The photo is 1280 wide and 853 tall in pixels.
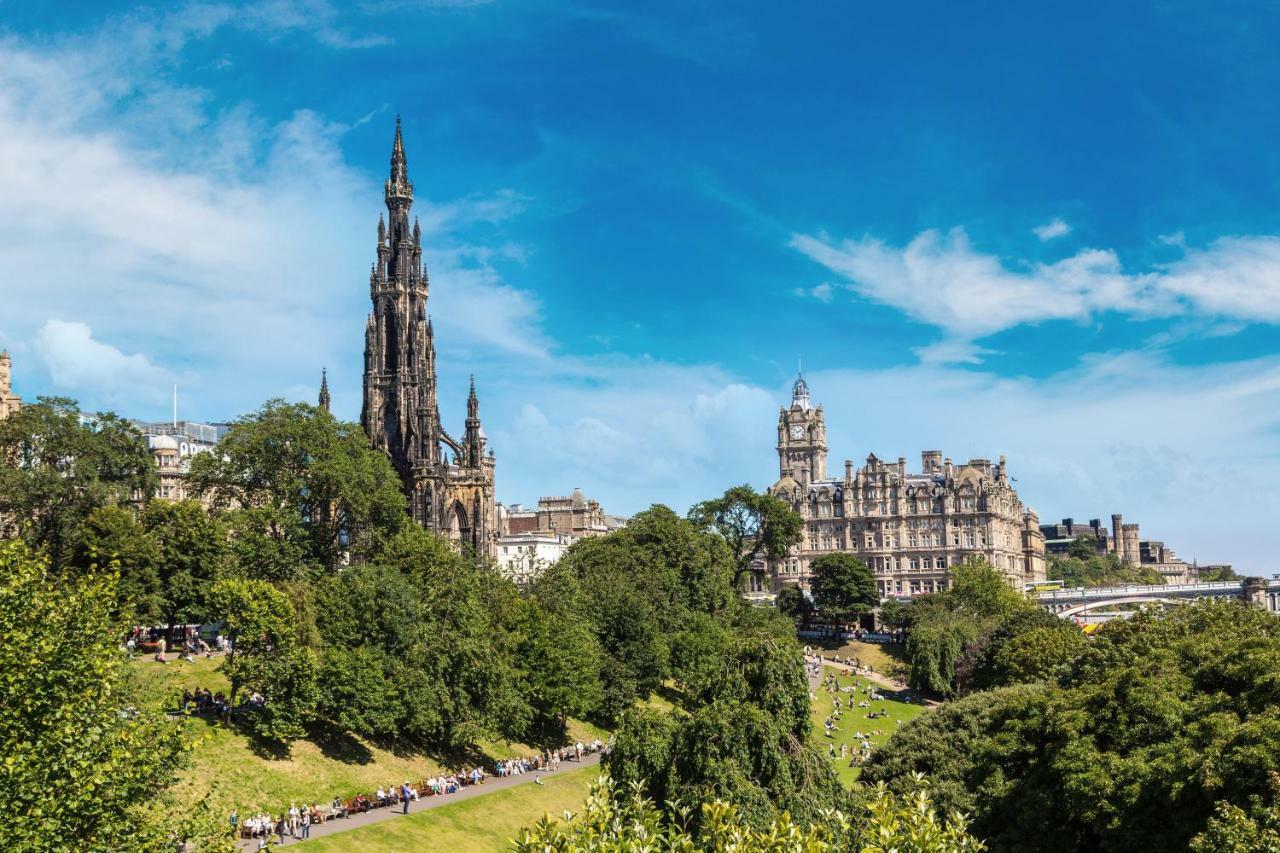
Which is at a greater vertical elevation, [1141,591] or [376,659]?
[376,659]

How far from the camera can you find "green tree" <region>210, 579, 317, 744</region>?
5944cm

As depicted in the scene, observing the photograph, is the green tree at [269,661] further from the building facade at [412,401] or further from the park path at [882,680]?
the park path at [882,680]

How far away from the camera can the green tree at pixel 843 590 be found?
149125mm

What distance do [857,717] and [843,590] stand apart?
157ft

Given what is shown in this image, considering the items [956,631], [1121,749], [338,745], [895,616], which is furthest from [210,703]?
[895,616]

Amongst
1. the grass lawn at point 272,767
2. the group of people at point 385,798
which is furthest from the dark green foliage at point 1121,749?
the grass lawn at point 272,767

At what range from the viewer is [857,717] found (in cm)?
10238

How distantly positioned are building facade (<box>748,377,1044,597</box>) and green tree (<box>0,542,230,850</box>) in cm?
15174

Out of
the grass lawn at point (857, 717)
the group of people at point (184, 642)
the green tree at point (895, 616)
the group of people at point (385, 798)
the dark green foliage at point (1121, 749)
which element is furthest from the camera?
the green tree at point (895, 616)

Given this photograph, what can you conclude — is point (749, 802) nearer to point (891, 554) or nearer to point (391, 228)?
point (391, 228)

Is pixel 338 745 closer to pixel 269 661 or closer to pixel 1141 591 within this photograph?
pixel 269 661

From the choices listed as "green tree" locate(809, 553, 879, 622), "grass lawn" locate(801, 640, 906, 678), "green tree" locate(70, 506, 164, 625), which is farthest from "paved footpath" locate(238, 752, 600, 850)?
"green tree" locate(809, 553, 879, 622)

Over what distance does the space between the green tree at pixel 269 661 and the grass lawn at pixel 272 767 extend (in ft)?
4.87

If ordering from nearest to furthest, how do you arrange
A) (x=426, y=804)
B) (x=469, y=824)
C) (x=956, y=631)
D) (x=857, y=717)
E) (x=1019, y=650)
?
1. (x=469, y=824)
2. (x=426, y=804)
3. (x=1019, y=650)
4. (x=857, y=717)
5. (x=956, y=631)
